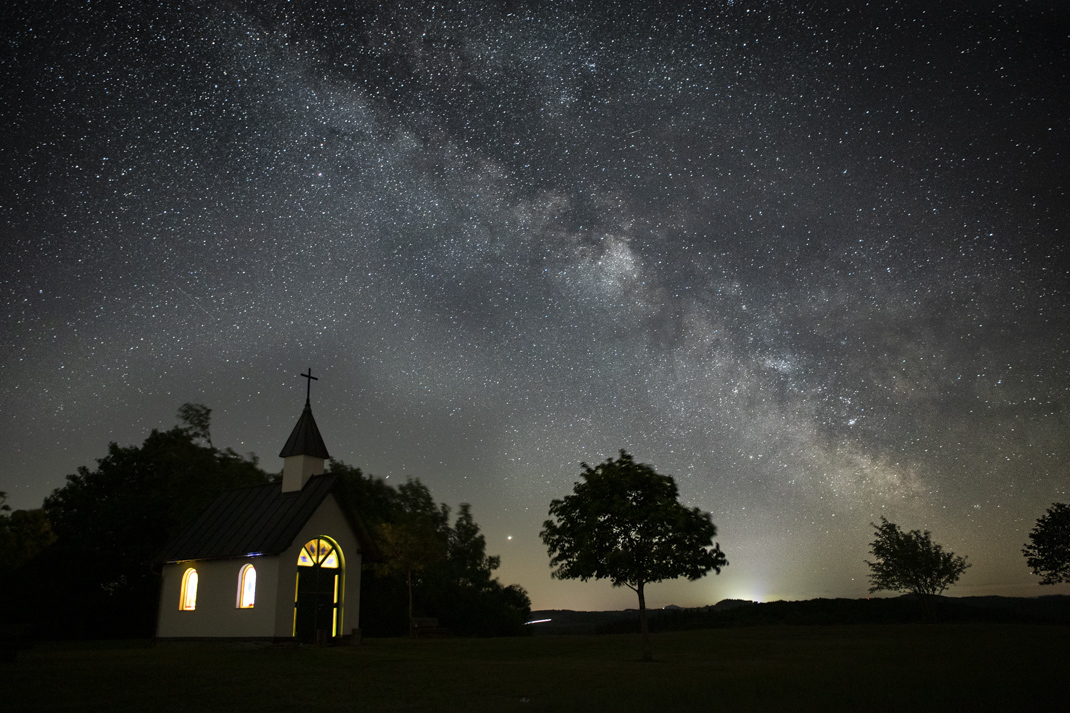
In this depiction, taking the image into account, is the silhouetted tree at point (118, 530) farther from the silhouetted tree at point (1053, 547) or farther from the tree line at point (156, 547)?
the silhouetted tree at point (1053, 547)

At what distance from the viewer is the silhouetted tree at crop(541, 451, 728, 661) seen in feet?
73.6

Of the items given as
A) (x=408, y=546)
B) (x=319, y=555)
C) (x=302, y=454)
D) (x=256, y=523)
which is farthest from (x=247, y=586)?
(x=408, y=546)

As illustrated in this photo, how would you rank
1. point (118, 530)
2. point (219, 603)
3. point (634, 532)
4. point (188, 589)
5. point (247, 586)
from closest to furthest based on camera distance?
1. point (634, 532)
2. point (247, 586)
3. point (219, 603)
4. point (188, 589)
5. point (118, 530)

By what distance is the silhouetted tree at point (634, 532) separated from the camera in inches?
883

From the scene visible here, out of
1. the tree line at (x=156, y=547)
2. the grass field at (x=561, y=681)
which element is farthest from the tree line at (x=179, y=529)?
the grass field at (x=561, y=681)

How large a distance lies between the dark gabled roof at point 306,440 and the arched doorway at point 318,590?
4269 millimetres

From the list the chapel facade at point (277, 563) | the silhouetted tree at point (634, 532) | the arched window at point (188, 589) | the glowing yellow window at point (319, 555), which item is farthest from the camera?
the arched window at point (188, 589)

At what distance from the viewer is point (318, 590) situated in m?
28.3

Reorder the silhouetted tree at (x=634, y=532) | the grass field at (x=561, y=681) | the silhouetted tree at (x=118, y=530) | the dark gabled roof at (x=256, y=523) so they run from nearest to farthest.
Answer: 1. the grass field at (x=561, y=681)
2. the silhouetted tree at (x=634, y=532)
3. the dark gabled roof at (x=256, y=523)
4. the silhouetted tree at (x=118, y=530)

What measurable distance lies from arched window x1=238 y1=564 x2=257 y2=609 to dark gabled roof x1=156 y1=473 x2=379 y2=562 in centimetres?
97

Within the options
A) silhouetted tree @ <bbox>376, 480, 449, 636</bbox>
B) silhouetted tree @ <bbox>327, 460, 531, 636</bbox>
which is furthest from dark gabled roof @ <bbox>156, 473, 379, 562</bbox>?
silhouetted tree @ <bbox>327, 460, 531, 636</bbox>

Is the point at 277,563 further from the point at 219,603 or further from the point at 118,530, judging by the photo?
the point at 118,530

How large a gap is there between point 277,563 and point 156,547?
18.7m

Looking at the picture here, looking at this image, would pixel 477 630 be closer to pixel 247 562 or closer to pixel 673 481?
pixel 247 562
